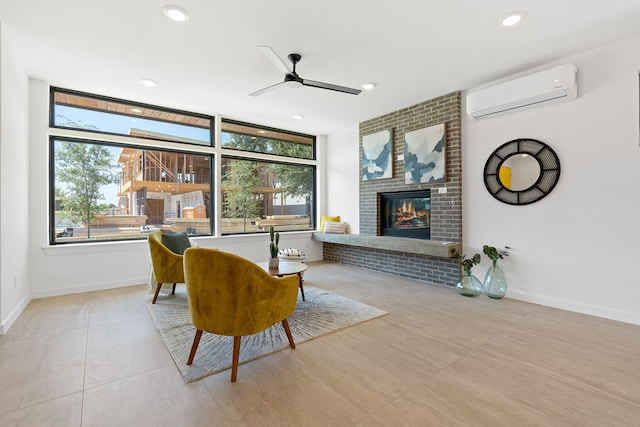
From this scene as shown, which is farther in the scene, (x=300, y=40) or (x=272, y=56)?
(x=300, y=40)

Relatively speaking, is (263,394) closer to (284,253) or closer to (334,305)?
(334,305)

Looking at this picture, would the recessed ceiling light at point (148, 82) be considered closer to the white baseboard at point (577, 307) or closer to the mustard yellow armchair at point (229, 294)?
the mustard yellow armchair at point (229, 294)

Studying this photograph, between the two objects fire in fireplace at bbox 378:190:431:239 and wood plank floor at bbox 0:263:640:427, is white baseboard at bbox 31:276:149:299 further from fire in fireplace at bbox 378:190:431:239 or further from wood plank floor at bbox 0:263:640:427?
fire in fireplace at bbox 378:190:431:239

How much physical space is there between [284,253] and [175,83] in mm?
2675

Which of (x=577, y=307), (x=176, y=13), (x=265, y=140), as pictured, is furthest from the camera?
(x=265, y=140)

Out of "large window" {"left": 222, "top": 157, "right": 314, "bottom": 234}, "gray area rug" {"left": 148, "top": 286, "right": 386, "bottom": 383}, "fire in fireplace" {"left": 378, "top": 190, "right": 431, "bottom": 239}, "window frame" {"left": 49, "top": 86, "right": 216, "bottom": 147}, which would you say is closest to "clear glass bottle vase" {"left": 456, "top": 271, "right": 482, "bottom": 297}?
"fire in fireplace" {"left": 378, "top": 190, "right": 431, "bottom": 239}

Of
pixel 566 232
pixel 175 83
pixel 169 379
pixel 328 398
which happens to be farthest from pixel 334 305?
pixel 175 83

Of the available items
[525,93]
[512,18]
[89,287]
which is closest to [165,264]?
[89,287]

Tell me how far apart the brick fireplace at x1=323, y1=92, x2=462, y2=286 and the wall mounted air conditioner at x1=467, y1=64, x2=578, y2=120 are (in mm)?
435

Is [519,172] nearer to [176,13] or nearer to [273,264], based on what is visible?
[273,264]

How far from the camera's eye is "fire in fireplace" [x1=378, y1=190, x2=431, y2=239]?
461 centimetres

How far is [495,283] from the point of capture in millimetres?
3656

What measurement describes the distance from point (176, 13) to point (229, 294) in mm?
2312

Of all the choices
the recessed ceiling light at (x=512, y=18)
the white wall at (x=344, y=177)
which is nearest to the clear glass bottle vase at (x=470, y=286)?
the white wall at (x=344, y=177)
